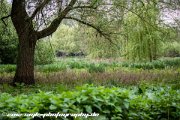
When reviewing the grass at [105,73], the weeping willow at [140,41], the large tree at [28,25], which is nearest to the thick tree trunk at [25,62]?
the large tree at [28,25]

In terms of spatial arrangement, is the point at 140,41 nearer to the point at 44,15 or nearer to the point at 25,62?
the point at 25,62

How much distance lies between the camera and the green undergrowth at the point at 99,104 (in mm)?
5355

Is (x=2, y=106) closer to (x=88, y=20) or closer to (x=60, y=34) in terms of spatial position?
(x=88, y=20)

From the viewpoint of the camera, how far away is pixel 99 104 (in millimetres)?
5820

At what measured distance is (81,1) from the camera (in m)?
15.3

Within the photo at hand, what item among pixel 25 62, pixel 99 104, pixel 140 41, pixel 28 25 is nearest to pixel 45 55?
pixel 140 41

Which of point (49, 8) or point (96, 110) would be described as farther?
point (49, 8)

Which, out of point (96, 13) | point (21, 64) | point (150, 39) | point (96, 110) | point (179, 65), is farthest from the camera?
point (150, 39)

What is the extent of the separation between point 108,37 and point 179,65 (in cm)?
841

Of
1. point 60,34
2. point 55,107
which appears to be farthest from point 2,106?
point 60,34

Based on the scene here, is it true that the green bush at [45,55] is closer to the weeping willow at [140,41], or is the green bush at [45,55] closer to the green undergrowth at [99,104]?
the weeping willow at [140,41]

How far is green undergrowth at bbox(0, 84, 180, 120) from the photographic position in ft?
17.6

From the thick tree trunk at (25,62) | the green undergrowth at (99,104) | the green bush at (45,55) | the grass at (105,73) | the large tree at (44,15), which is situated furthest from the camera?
the green bush at (45,55)

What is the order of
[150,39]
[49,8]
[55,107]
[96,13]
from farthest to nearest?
1. [150,39]
2. [96,13]
3. [49,8]
4. [55,107]
